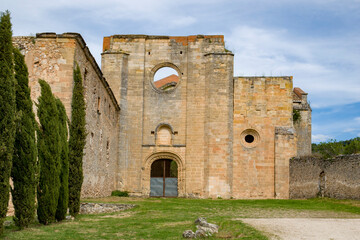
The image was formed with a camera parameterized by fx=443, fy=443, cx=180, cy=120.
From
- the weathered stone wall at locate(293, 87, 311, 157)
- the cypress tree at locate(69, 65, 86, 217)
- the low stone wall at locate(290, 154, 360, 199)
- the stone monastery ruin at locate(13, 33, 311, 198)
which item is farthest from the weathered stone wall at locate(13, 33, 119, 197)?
the weathered stone wall at locate(293, 87, 311, 157)

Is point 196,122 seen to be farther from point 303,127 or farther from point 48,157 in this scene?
point 48,157

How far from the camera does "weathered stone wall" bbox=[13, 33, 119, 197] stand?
562 inches

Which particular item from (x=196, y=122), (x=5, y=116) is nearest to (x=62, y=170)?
(x=5, y=116)

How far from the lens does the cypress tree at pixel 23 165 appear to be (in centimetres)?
847

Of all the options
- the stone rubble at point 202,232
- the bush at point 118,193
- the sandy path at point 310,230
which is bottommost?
the bush at point 118,193

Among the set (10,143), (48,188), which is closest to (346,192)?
(48,188)

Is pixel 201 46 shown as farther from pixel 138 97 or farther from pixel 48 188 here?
pixel 48 188

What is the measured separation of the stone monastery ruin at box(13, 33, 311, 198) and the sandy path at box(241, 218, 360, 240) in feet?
46.5

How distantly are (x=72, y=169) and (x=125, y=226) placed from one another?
273 centimetres

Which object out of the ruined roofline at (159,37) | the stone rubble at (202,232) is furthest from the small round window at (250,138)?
the stone rubble at (202,232)

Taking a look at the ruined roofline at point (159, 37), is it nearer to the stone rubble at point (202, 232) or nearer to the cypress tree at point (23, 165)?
the cypress tree at point (23, 165)

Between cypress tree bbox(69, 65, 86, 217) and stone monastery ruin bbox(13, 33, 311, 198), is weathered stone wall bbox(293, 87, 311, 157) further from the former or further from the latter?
cypress tree bbox(69, 65, 86, 217)

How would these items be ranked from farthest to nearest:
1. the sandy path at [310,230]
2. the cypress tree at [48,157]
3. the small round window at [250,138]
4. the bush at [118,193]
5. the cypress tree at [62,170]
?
the small round window at [250,138] → the bush at [118,193] → the cypress tree at [62,170] → the cypress tree at [48,157] → the sandy path at [310,230]

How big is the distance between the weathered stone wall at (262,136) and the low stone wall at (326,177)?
882mm
